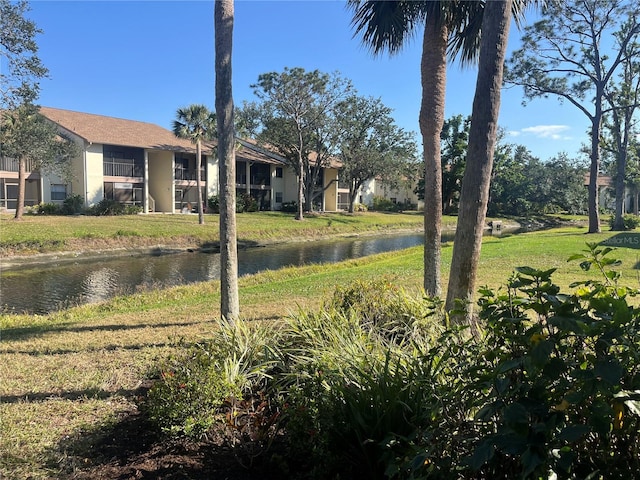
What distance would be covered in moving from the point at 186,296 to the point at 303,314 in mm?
8398

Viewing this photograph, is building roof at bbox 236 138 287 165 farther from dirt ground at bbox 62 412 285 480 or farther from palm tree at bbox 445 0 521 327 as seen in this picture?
dirt ground at bbox 62 412 285 480

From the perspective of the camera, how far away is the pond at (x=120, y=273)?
14.5m

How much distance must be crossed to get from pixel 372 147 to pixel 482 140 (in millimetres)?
44408

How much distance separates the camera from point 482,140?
4957mm

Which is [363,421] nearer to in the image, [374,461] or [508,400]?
[374,461]

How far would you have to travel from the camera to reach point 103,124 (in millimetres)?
41469

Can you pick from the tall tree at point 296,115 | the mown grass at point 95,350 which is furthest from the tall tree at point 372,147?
the mown grass at point 95,350

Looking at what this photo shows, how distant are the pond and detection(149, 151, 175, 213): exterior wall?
17339 millimetres

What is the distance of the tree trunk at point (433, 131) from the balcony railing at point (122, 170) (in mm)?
36270

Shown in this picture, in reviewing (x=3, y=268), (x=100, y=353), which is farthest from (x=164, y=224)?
(x=100, y=353)

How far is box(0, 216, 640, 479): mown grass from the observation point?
3.56 meters

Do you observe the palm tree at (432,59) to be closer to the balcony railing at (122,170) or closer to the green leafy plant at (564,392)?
the green leafy plant at (564,392)

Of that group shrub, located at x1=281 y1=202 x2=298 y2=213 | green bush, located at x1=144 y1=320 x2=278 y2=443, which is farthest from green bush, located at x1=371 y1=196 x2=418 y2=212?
green bush, located at x1=144 y1=320 x2=278 y2=443

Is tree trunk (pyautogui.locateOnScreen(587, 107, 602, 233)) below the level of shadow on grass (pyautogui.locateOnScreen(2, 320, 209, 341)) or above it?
above
